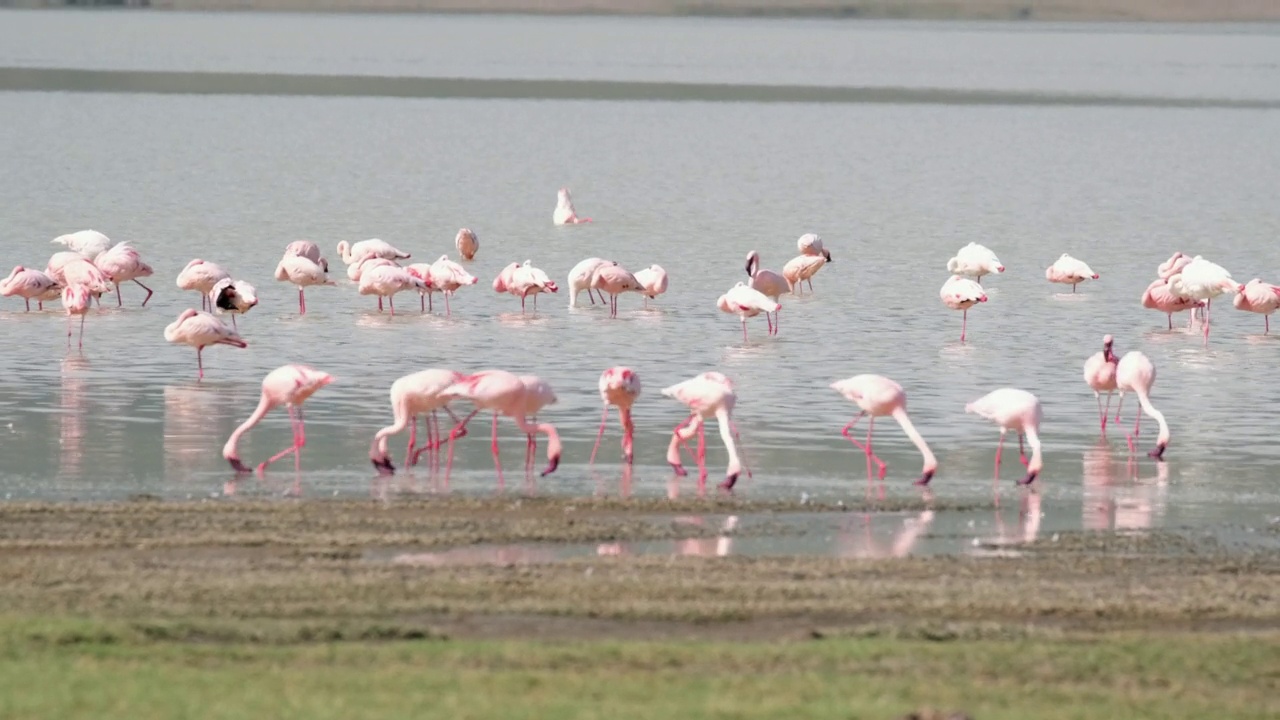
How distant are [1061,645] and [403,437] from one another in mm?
5899

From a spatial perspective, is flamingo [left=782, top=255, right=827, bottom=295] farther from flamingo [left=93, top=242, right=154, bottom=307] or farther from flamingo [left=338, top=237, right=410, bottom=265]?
flamingo [left=93, top=242, right=154, bottom=307]

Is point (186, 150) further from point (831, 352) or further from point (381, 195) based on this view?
point (831, 352)

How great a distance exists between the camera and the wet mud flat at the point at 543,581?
809 cm

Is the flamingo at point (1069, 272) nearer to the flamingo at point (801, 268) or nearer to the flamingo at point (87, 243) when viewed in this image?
the flamingo at point (801, 268)

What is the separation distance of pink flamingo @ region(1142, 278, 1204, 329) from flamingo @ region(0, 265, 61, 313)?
9.55 meters

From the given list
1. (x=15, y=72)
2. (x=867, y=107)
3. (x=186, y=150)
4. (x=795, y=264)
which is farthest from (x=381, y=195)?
(x=15, y=72)

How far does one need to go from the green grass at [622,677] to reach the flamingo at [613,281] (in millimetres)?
11578

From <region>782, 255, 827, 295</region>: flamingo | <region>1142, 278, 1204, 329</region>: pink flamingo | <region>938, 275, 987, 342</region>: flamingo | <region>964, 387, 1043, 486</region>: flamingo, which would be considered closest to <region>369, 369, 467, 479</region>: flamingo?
→ <region>964, 387, 1043, 486</region>: flamingo

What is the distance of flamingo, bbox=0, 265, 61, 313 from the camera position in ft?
58.8

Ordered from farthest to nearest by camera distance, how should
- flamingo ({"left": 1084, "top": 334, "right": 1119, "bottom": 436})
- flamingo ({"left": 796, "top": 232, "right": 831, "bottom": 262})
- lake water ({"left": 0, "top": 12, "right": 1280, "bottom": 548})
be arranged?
flamingo ({"left": 796, "top": 232, "right": 831, "bottom": 262})
flamingo ({"left": 1084, "top": 334, "right": 1119, "bottom": 436})
lake water ({"left": 0, "top": 12, "right": 1280, "bottom": 548})

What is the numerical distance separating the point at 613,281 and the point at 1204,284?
519cm

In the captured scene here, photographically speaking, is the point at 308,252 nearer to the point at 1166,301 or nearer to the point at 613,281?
the point at 613,281

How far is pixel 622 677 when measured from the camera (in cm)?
726

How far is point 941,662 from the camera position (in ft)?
24.8
